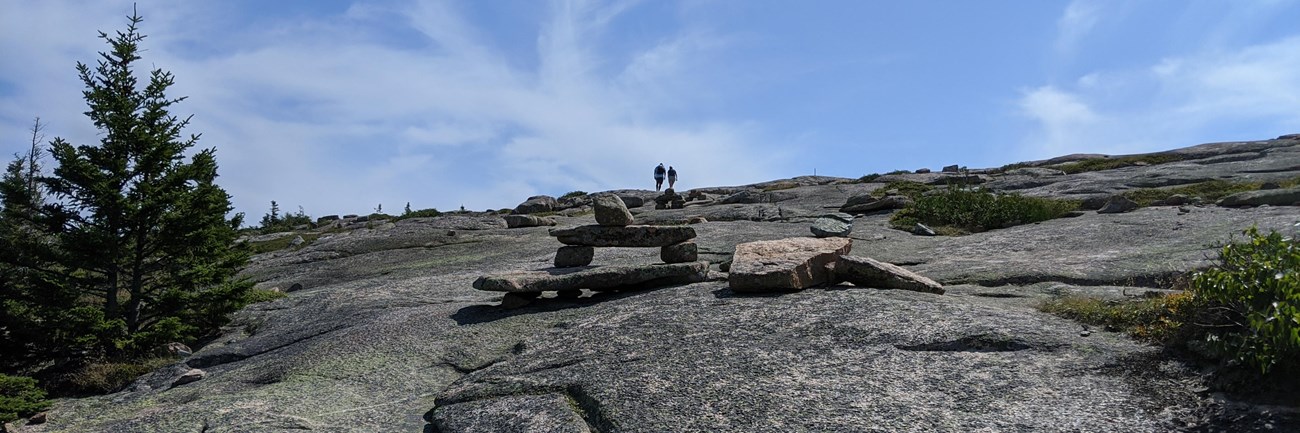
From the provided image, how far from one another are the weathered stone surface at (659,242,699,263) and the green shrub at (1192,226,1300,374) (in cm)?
951

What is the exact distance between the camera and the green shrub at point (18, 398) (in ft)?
38.2

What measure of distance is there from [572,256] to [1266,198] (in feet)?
58.1

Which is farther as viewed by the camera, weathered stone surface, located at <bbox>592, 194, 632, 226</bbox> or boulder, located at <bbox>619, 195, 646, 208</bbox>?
boulder, located at <bbox>619, 195, 646, 208</bbox>

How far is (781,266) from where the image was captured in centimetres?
1352

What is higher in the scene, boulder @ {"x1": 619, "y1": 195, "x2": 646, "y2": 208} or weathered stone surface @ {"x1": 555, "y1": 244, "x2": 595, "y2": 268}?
boulder @ {"x1": 619, "y1": 195, "x2": 646, "y2": 208}

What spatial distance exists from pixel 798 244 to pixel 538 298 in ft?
16.2

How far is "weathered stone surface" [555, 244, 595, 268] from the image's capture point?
58.7 feet

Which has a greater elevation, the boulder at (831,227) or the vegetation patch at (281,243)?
the vegetation patch at (281,243)

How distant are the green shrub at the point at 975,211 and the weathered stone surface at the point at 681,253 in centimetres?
1142

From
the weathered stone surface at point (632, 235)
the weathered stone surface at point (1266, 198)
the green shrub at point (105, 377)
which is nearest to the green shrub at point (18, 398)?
the green shrub at point (105, 377)

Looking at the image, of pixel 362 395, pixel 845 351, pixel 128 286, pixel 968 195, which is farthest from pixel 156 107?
pixel 968 195

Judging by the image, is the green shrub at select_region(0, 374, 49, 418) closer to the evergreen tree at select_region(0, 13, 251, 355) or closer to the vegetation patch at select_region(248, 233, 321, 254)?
the evergreen tree at select_region(0, 13, 251, 355)

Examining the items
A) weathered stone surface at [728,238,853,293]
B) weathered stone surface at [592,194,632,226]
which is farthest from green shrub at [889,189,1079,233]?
weathered stone surface at [728,238,853,293]

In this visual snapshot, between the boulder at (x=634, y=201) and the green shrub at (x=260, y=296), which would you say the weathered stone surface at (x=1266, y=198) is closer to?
the green shrub at (x=260, y=296)
